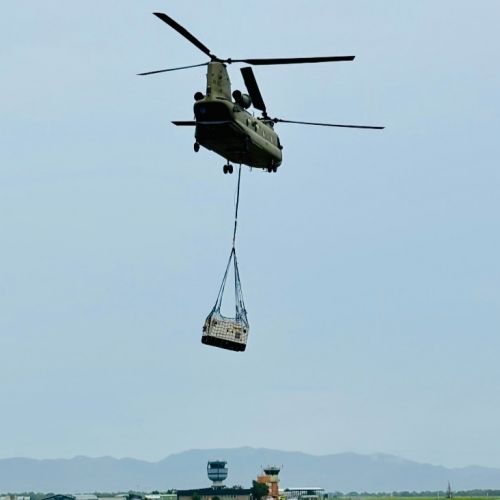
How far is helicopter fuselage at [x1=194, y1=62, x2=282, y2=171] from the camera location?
83375 mm

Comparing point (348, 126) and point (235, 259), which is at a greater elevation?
point (348, 126)

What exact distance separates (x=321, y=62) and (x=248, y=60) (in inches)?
234

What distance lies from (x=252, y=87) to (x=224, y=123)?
6.02 meters

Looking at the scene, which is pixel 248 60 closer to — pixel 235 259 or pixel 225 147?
pixel 225 147

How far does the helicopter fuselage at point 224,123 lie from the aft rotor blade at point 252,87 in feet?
4.52

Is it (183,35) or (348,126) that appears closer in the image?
(183,35)

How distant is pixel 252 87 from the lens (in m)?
88.2

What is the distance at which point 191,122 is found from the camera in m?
90.2

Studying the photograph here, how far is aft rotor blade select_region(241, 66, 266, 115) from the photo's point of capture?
85.9 metres

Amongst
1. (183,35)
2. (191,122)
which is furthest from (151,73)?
(191,122)

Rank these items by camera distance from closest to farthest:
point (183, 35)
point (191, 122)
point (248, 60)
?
point (183, 35) < point (248, 60) < point (191, 122)

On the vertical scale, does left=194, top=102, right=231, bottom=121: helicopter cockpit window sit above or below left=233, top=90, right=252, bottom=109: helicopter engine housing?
below

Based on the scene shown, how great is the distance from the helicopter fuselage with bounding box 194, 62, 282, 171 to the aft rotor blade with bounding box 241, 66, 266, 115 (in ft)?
4.52

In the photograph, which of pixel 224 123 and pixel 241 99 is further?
pixel 241 99
